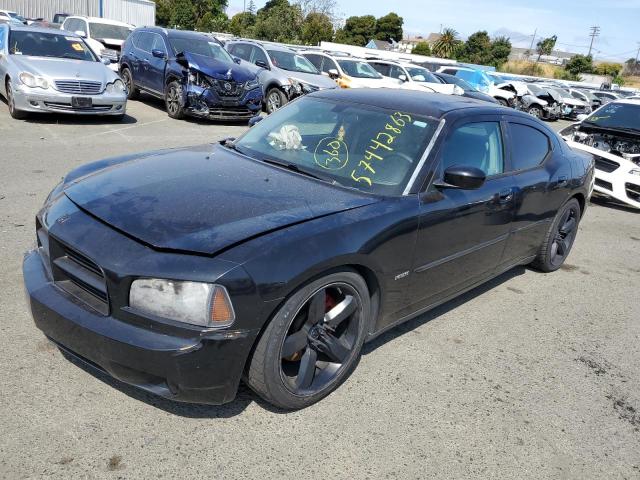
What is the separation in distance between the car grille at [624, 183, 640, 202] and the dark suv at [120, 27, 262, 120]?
23.6 ft

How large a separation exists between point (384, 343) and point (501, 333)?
972mm

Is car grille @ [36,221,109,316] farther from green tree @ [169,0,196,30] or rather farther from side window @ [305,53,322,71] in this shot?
green tree @ [169,0,196,30]

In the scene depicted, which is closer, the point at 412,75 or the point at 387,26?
the point at 412,75

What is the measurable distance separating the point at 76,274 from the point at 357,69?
16175 millimetres

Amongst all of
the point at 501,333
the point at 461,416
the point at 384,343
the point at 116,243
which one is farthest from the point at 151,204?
the point at 501,333

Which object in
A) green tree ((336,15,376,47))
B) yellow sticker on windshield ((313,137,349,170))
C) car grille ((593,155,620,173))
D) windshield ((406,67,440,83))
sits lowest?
car grille ((593,155,620,173))

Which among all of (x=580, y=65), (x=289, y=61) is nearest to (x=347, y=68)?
(x=289, y=61)

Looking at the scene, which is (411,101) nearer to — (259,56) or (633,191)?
(633,191)

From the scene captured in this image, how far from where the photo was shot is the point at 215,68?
444 inches

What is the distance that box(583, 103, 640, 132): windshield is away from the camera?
9.30 m

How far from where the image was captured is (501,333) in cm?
405

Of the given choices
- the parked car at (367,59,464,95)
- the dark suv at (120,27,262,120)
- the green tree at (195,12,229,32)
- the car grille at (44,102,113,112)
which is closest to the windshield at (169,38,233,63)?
the dark suv at (120,27,262,120)

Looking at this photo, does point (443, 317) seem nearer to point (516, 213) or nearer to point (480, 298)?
point (480, 298)

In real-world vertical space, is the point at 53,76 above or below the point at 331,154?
below
